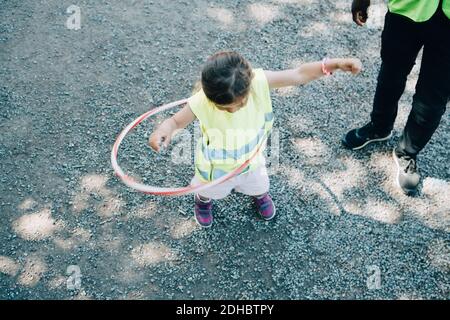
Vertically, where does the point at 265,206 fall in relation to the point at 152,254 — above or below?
above

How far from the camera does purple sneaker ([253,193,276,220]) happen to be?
3.67 metres

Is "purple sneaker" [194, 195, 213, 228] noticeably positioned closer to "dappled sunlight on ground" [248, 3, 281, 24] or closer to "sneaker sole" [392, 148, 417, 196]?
"sneaker sole" [392, 148, 417, 196]

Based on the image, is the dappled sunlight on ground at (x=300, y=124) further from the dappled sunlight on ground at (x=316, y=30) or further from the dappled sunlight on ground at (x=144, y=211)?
the dappled sunlight on ground at (x=144, y=211)

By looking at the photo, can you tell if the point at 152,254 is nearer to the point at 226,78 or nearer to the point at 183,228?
the point at 183,228

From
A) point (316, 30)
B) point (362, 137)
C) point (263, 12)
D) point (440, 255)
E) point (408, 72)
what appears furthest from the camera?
point (263, 12)

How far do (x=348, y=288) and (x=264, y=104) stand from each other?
149cm

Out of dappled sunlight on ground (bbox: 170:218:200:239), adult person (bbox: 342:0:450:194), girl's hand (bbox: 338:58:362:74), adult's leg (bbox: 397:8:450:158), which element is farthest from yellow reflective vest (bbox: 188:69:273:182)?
adult's leg (bbox: 397:8:450:158)

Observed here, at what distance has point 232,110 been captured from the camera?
9.24ft

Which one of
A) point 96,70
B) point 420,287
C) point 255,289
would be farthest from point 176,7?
point 420,287

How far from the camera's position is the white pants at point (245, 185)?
10.8 ft

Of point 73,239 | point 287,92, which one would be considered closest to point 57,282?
point 73,239

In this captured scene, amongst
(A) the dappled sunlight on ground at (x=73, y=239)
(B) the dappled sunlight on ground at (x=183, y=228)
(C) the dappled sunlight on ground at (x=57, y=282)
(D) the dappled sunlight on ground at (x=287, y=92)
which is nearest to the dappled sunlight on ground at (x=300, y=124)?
(D) the dappled sunlight on ground at (x=287, y=92)

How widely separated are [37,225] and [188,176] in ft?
4.18
